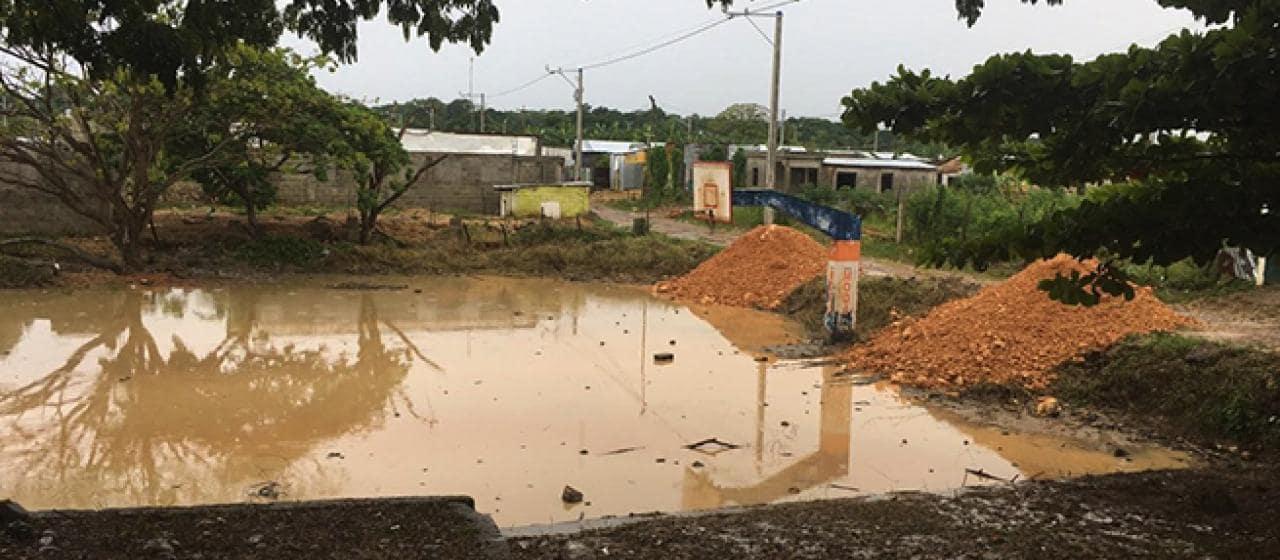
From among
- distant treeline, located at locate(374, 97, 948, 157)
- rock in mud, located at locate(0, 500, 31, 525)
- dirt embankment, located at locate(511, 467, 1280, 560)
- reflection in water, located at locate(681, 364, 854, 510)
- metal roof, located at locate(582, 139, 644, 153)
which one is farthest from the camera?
distant treeline, located at locate(374, 97, 948, 157)

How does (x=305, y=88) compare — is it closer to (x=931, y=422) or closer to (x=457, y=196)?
(x=457, y=196)

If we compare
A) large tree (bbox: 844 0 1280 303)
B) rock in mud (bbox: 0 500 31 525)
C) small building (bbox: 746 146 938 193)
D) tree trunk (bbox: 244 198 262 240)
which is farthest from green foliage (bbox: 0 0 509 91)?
small building (bbox: 746 146 938 193)

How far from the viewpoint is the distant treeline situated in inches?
2202

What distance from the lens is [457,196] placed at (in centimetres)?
2662

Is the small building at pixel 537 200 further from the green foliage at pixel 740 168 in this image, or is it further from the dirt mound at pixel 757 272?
the green foliage at pixel 740 168

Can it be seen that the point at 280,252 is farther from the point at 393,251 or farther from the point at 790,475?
the point at 790,475

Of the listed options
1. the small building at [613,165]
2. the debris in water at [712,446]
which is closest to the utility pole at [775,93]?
the debris in water at [712,446]

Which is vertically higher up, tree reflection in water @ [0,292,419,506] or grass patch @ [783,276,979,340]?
grass patch @ [783,276,979,340]

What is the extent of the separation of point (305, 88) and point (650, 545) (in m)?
15.2

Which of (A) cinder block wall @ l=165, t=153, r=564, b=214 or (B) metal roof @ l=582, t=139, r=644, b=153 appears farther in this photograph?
(B) metal roof @ l=582, t=139, r=644, b=153

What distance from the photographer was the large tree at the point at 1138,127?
146 inches

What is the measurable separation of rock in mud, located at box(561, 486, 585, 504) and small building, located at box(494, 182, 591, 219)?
1834 centimetres

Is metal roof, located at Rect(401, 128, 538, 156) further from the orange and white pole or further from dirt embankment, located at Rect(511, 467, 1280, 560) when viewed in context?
dirt embankment, located at Rect(511, 467, 1280, 560)

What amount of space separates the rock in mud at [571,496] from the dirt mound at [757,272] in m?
9.65
